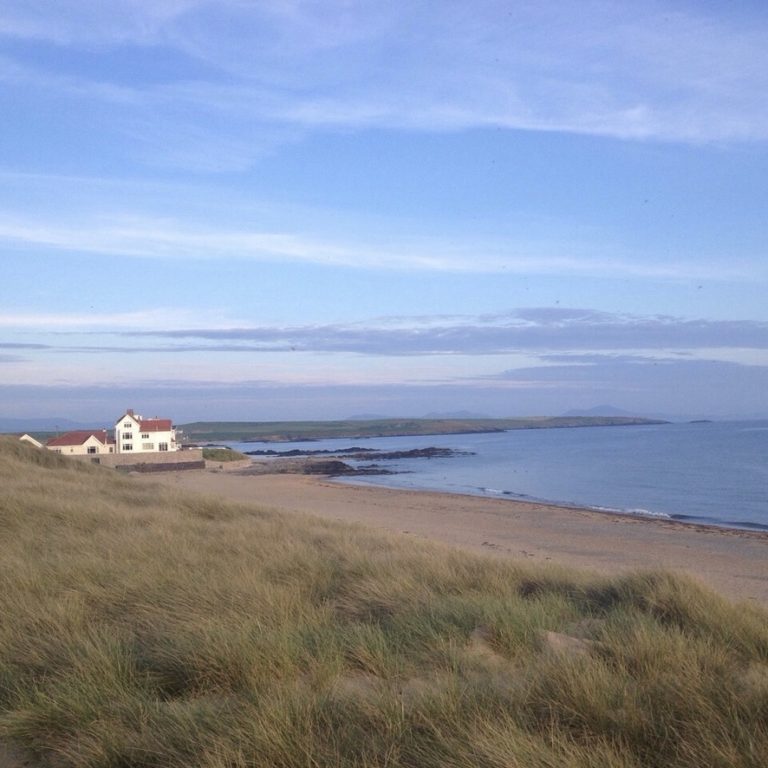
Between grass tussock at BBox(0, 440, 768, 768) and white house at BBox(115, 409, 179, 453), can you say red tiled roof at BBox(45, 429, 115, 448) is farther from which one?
grass tussock at BBox(0, 440, 768, 768)

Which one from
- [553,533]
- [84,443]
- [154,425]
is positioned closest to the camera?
[553,533]

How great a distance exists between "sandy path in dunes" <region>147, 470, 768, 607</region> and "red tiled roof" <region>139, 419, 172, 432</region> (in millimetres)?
25717

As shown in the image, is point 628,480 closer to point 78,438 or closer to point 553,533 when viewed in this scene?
point 553,533

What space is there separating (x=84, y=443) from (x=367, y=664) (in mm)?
60484

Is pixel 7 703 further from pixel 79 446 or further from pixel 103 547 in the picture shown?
pixel 79 446

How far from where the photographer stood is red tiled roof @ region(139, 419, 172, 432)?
210 feet

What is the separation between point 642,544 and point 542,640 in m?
17.1

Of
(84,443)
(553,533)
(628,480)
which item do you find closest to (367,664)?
(553,533)

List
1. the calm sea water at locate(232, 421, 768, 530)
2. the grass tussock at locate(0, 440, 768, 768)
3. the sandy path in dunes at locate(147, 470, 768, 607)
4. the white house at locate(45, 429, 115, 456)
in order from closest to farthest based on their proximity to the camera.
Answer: the grass tussock at locate(0, 440, 768, 768), the sandy path in dunes at locate(147, 470, 768, 607), the calm sea water at locate(232, 421, 768, 530), the white house at locate(45, 429, 115, 456)

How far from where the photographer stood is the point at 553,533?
24391 millimetres

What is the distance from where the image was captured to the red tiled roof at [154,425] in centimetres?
6406

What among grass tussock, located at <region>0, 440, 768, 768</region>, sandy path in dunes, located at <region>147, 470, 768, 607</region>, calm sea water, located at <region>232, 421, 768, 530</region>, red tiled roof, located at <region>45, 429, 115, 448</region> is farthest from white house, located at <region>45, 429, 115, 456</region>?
grass tussock, located at <region>0, 440, 768, 768</region>

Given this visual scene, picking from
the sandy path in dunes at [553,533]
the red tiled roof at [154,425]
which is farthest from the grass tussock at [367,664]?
the red tiled roof at [154,425]

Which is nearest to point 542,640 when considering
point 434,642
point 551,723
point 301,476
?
point 434,642
